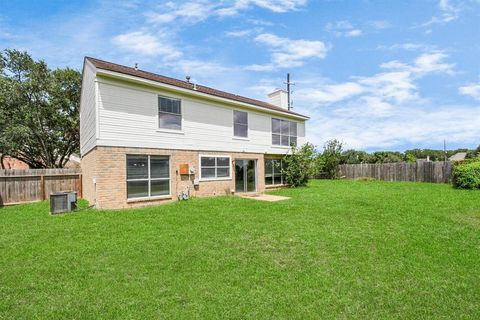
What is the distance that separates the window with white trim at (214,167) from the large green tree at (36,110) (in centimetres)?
1483

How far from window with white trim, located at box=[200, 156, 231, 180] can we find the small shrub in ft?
43.1

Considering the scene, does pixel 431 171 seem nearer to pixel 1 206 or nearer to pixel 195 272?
pixel 195 272

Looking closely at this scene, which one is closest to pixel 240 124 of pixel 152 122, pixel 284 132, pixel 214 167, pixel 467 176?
pixel 214 167

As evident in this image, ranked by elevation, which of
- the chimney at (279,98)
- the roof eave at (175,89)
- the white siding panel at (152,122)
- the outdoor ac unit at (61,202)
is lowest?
the outdoor ac unit at (61,202)

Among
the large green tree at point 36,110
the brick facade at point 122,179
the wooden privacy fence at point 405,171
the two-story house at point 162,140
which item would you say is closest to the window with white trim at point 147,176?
the two-story house at point 162,140

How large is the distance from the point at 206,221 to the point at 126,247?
110 inches

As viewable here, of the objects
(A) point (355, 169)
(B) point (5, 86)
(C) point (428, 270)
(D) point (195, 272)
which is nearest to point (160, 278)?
(D) point (195, 272)

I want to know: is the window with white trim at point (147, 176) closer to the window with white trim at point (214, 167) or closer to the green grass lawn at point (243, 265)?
the green grass lawn at point (243, 265)

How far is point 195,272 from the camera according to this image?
207 inches

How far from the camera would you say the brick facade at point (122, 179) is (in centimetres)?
1058

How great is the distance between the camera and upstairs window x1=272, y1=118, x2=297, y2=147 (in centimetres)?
1866

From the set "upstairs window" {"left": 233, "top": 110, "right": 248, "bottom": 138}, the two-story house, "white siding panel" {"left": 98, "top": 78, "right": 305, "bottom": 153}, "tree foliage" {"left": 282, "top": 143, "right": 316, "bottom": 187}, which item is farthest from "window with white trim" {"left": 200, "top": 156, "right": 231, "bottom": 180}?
"tree foliage" {"left": 282, "top": 143, "right": 316, "bottom": 187}

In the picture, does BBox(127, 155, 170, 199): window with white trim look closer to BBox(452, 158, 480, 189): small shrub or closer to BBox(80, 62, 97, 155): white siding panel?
BBox(80, 62, 97, 155): white siding panel

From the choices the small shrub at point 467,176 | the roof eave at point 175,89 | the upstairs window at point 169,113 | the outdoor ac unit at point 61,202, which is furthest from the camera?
the small shrub at point 467,176
